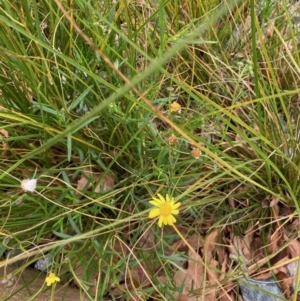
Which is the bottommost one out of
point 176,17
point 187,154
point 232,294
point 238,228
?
point 232,294

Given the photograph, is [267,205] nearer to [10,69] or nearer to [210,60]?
[210,60]

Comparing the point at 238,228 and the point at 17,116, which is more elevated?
the point at 17,116

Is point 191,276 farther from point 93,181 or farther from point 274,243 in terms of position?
point 93,181

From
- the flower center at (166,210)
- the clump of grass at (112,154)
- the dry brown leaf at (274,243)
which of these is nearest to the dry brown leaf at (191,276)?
the clump of grass at (112,154)

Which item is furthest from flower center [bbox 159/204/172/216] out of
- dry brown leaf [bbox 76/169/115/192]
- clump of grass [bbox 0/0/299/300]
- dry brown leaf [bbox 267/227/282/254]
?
dry brown leaf [bbox 267/227/282/254]

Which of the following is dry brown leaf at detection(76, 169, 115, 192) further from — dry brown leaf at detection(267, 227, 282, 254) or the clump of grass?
dry brown leaf at detection(267, 227, 282, 254)

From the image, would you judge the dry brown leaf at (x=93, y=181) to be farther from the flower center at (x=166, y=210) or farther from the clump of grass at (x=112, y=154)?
the flower center at (x=166, y=210)

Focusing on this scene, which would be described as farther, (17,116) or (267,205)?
(267,205)

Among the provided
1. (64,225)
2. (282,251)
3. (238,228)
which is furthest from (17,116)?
(282,251)
